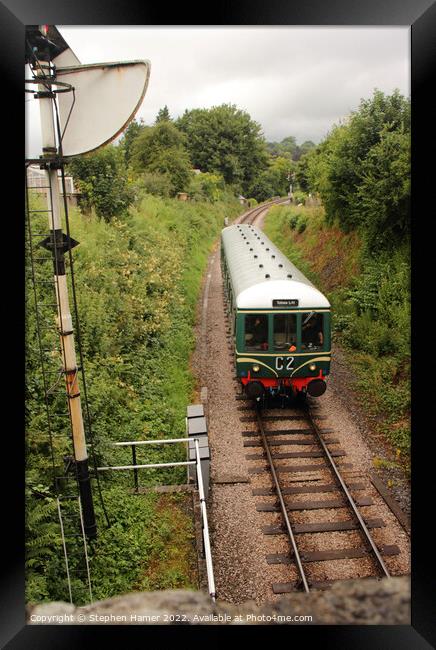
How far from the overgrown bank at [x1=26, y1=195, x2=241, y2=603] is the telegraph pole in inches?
16.1

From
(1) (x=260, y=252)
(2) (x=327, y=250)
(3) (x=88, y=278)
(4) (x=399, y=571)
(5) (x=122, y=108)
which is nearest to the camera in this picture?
(5) (x=122, y=108)

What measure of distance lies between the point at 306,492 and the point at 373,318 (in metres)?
6.91

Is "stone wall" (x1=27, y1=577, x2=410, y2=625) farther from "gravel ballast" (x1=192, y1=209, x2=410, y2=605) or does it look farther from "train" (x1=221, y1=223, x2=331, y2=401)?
"train" (x1=221, y1=223, x2=331, y2=401)

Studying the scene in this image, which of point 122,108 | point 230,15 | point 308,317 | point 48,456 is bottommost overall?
point 48,456

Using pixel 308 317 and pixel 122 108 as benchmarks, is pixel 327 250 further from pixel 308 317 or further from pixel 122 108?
pixel 122 108

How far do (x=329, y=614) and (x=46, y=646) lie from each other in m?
2.24

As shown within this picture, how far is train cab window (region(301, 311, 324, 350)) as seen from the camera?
930cm

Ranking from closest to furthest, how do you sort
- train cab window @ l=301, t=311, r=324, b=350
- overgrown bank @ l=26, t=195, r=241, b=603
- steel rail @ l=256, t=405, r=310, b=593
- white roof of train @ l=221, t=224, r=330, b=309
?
1. overgrown bank @ l=26, t=195, r=241, b=603
2. steel rail @ l=256, t=405, r=310, b=593
3. white roof of train @ l=221, t=224, r=330, b=309
4. train cab window @ l=301, t=311, r=324, b=350

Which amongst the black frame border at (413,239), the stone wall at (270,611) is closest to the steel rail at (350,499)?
the black frame border at (413,239)

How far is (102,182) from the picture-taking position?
619 inches

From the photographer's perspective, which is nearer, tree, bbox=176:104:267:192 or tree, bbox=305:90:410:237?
tree, bbox=305:90:410:237

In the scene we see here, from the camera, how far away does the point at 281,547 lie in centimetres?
657

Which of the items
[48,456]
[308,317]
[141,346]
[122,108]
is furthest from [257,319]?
[122,108]

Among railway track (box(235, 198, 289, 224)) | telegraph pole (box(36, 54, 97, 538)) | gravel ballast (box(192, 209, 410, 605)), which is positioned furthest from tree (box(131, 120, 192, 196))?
telegraph pole (box(36, 54, 97, 538))
